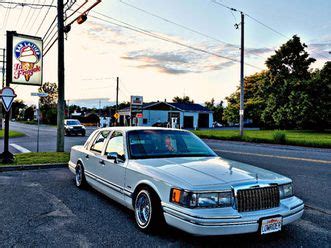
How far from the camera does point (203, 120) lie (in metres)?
67.6

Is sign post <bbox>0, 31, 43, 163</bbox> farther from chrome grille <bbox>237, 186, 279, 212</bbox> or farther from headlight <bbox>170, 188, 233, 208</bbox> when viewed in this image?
chrome grille <bbox>237, 186, 279, 212</bbox>

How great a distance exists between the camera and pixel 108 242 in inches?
162

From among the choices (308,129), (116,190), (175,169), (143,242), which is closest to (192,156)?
(175,169)

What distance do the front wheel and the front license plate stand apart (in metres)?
1.26

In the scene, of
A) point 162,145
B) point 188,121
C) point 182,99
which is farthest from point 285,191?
point 182,99

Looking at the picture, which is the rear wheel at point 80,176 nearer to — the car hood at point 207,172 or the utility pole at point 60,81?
the car hood at point 207,172

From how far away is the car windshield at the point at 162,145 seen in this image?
5205mm

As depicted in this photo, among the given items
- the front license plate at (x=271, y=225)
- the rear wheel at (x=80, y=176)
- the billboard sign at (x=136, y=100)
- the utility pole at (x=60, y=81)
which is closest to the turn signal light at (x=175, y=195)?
the front license plate at (x=271, y=225)

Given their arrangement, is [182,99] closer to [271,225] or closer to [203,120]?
[203,120]

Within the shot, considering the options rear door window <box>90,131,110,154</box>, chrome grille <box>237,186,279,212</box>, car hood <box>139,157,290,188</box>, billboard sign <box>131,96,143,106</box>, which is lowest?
chrome grille <box>237,186,279,212</box>

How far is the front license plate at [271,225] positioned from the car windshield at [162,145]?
1805 millimetres

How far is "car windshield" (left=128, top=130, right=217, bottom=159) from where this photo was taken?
5.21 m

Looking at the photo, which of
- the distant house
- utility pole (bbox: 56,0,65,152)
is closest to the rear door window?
utility pole (bbox: 56,0,65,152)

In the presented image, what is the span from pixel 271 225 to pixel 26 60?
478 inches
